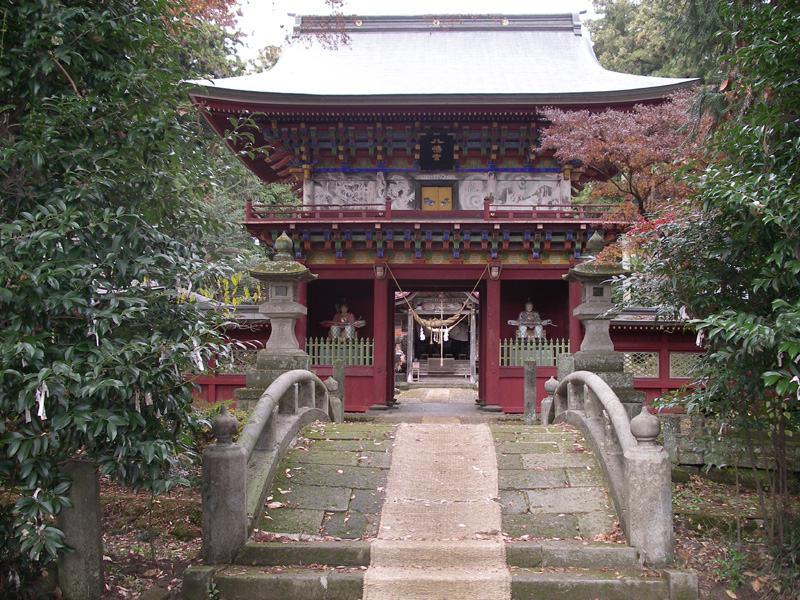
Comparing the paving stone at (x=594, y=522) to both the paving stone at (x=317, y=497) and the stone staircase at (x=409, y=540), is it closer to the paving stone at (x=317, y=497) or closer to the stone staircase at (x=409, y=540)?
the stone staircase at (x=409, y=540)

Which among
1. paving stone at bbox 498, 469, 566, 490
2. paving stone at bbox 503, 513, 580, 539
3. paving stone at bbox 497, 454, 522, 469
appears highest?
paving stone at bbox 497, 454, 522, 469

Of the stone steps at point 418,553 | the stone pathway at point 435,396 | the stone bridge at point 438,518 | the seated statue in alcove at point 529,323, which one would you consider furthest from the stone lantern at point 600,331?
the stone pathway at point 435,396

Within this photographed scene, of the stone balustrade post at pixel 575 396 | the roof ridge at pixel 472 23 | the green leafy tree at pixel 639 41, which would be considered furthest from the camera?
the roof ridge at pixel 472 23

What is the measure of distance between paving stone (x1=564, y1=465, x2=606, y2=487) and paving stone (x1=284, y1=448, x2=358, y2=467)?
221 cm

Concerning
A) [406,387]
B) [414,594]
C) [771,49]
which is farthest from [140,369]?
[406,387]

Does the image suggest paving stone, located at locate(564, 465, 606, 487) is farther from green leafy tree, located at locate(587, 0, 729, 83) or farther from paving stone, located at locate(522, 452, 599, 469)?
green leafy tree, located at locate(587, 0, 729, 83)

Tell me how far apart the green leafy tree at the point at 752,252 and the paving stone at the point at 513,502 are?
5.72ft

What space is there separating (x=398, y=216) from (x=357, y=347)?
141 inches

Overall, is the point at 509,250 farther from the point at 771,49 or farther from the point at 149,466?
the point at 149,466

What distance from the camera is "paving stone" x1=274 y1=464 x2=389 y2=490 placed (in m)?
5.95

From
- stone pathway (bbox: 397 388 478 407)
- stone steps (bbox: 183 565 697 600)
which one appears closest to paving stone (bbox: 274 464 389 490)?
stone steps (bbox: 183 565 697 600)

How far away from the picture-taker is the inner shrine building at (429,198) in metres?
14.6

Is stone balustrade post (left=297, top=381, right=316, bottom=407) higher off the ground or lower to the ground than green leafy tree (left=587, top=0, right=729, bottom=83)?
lower

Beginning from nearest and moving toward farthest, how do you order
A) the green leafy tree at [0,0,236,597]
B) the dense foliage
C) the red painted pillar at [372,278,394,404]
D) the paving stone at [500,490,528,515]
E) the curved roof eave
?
the green leafy tree at [0,0,236,597] → the paving stone at [500,490,528,515] → the dense foliage → the curved roof eave → the red painted pillar at [372,278,394,404]
